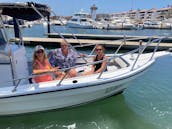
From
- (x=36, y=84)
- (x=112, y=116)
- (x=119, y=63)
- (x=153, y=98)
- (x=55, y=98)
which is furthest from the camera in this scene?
(x=153, y=98)

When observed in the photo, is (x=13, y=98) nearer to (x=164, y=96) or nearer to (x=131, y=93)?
(x=131, y=93)

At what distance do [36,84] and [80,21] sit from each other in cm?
4084

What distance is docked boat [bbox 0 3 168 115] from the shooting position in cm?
504

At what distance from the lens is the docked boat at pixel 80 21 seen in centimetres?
4369

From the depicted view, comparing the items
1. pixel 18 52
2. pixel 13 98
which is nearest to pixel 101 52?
pixel 18 52

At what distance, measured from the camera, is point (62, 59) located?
6301mm

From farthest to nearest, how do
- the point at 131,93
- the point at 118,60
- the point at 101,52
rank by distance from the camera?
the point at 131,93 < the point at 118,60 < the point at 101,52

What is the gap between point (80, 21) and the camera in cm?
4531

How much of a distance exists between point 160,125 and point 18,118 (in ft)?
9.50

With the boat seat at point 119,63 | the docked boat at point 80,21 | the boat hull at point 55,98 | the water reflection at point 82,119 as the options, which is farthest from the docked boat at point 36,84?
the docked boat at point 80,21

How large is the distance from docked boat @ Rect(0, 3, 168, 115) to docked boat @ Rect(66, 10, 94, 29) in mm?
36917

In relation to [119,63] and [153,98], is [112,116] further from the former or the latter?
[153,98]

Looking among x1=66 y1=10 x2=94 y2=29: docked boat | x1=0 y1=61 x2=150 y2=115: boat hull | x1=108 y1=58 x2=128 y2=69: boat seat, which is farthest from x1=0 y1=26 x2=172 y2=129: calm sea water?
x1=66 y1=10 x2=94 y2=29: docked boat

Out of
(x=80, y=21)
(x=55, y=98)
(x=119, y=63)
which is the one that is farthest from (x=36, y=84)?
(x=80, y=21)
